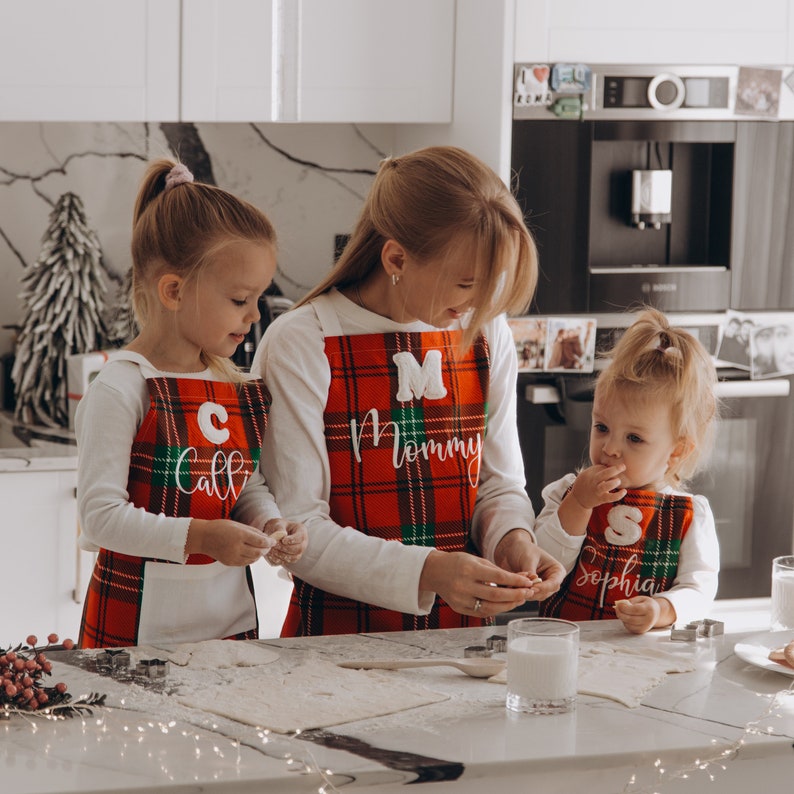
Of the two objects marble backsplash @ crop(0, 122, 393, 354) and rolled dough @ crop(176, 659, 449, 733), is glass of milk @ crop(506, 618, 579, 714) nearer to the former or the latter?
rolled dough @ crop(176, 659, 449, 733)

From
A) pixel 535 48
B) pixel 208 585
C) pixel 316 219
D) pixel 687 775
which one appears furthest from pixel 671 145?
pixel 687 775

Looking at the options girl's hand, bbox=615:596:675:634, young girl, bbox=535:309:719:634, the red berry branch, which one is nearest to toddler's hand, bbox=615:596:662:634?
girl's hand, bbox=615:596:675:634

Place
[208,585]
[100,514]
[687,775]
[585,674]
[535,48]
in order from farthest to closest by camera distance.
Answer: [535,48] → [208,585] → [100,514] → [585,674] → [687,775]

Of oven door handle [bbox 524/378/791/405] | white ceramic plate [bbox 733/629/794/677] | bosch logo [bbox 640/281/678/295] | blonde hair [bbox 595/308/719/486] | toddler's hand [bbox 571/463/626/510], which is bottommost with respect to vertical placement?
white ceramic plate [bbox 733/629/794/677]

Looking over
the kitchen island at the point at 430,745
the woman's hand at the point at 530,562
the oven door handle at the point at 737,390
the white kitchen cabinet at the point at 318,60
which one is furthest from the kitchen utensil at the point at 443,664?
the white kitchen cabinet at the point at 318,60

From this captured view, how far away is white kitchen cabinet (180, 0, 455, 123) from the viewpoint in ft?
8.68

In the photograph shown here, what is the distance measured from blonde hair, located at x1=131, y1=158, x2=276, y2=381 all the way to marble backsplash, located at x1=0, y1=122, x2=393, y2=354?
4.35 ft

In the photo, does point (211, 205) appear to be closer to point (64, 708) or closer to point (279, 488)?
point (279, 488)

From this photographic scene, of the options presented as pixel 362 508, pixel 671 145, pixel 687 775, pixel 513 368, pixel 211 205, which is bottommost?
pixel 687 775

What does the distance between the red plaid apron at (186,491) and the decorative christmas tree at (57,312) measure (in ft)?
4.73

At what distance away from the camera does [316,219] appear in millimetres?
3111

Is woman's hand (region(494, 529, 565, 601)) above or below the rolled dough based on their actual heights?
above

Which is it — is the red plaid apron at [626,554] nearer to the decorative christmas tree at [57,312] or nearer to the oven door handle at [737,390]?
the oven door handle at [737,390]

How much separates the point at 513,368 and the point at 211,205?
463 millimetres
